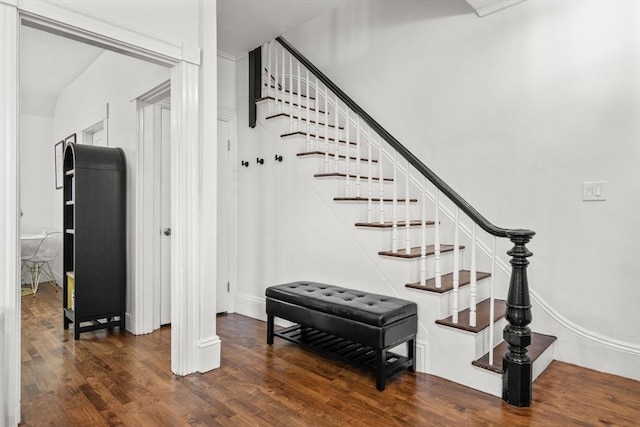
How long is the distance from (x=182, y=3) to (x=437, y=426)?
9.70ft

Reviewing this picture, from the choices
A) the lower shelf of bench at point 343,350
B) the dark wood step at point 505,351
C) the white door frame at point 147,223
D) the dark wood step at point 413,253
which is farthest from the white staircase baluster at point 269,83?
the dark wood step at point 505,351

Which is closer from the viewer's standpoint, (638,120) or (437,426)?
(437,426)

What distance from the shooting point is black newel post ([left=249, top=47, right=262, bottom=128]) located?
13.6ft

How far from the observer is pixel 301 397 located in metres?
2.30

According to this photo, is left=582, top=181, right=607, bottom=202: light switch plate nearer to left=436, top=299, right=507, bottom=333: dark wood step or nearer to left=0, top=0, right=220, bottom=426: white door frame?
left=436, top=299, right=507, bottom=333: dark wood step

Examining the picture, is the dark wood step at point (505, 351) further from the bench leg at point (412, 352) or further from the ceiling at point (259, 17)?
the ceiling at point (259, 17)

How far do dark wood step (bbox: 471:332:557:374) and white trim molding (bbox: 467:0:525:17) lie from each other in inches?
98.2

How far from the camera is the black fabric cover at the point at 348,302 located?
2459 mm

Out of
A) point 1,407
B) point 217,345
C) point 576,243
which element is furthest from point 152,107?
point 576,243

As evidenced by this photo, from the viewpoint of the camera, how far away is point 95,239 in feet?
11.5

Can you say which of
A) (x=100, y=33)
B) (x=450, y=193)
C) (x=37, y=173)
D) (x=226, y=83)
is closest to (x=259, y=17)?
(x=226, y=83)

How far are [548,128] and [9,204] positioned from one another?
11.1 feet

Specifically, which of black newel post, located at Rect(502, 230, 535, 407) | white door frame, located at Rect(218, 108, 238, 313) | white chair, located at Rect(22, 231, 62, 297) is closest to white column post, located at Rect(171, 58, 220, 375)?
white door frame, located at Rect(218, 108, 238, 313)

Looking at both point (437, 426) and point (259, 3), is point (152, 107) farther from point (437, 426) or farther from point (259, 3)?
point (437, 426)
